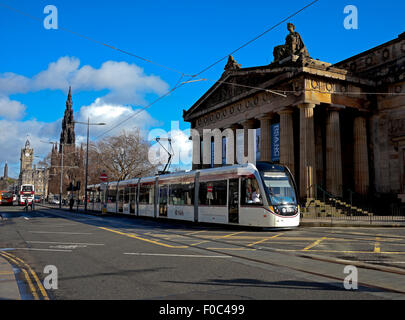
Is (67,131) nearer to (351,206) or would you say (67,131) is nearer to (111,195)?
(111,195)

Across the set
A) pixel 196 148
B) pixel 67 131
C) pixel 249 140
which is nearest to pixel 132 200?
pixel 249 140

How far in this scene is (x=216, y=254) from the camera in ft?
32.8

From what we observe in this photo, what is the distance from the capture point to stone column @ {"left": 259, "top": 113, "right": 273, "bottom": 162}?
105 ft

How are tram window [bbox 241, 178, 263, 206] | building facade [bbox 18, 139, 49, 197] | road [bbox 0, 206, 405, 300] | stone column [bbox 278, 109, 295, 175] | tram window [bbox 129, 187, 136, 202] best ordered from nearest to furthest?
road [bbox 0, 206, 405, 300] < tram window [bbox 241, 178, 263, 206] < tram window [bbox 129, 187, 136, 202] < stone column [bbox 278, 109, 295, 175] < building facade [bbox 18, 139, 49, 197]

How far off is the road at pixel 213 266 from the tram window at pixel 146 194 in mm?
11870

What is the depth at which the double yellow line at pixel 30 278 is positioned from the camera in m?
5.74

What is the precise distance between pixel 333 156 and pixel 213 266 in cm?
2312

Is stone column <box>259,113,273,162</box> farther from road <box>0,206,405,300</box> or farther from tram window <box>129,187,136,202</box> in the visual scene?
road <box>0,206,405,300</box>

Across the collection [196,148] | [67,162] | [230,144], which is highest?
[67,162]

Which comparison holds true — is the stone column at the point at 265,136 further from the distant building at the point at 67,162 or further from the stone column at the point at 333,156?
the distant building at the point at 67,162

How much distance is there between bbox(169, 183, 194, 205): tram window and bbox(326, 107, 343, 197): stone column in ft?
42.6

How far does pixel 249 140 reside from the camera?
34.2 m

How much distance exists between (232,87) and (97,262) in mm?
Answer: 30058

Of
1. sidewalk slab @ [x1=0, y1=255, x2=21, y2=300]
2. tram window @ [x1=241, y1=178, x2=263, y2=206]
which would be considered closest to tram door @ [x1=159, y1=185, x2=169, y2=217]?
tram window @ [x1=241, y1=178, x2=263, y2=206]
